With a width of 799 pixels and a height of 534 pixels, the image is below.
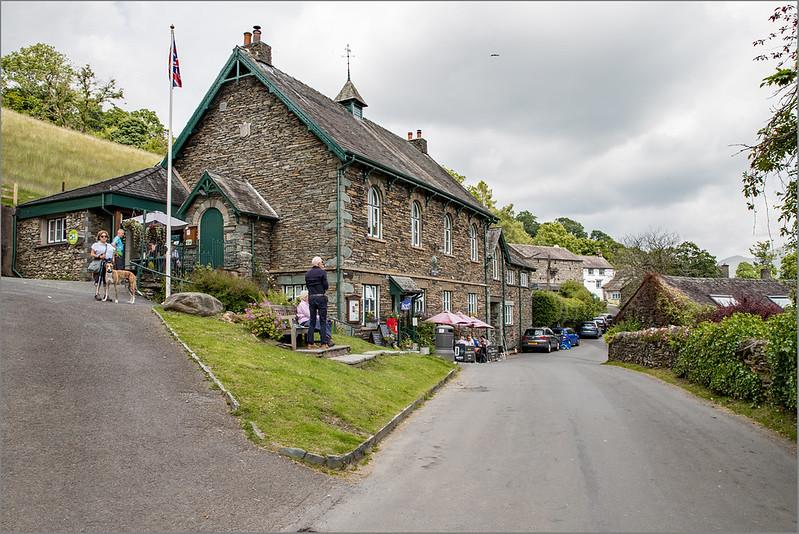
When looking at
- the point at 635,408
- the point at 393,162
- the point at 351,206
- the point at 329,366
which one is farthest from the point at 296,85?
the point at 635,408

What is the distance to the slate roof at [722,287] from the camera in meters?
31.5

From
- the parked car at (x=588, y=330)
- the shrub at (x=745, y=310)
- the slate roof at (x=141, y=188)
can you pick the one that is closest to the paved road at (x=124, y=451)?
the slate roof at (x=141, y=188)

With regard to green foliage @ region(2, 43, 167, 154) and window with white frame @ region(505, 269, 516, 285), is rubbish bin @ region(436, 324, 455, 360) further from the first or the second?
green foliage @ region(2, 43, 167, 154)

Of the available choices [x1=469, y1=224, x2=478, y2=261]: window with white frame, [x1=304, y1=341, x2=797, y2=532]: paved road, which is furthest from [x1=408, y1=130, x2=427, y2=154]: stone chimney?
[x1=304, y1=341, x2=797, y2=532]: paved road

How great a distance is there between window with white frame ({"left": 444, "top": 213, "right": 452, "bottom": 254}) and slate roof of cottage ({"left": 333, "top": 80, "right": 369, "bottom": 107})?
693 cm

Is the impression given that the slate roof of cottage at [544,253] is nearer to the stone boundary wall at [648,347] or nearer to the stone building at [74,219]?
the stone boundary wall at [648,347]

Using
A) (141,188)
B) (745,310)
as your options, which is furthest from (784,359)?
(141,188)

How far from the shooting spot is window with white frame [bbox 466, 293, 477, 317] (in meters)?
30.9

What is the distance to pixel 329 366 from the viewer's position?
1278 cm

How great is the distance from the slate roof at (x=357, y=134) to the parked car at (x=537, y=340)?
11160mm

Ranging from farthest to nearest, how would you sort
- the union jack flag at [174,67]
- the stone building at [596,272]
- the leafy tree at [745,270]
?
the stone building at [596,272], the leafy tree at [745,270], the union jack flag at [174,67]

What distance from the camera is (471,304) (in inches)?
1238

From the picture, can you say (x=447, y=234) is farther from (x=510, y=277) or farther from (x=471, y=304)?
(x=510, y=277)

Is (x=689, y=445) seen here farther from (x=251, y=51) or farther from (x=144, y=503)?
(x=251, y=51)
